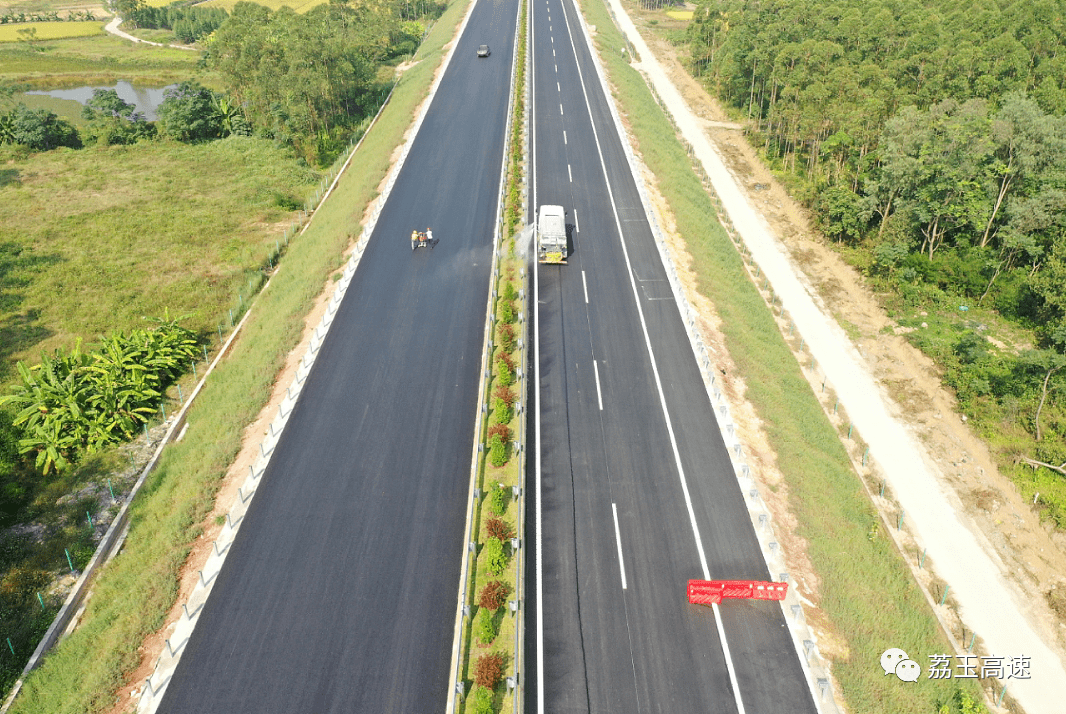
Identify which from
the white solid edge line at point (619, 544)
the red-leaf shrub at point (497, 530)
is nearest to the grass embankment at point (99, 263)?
the red-leaf shrub at point (497, 530)

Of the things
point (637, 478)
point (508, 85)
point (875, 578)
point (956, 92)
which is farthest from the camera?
point (508, 85)

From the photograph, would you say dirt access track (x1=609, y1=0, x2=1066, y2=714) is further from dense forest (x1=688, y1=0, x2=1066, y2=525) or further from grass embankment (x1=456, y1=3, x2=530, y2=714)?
grass embankment (x1=456, y1=3, x2=530, y2=714)

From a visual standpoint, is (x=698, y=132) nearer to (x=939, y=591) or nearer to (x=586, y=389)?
(x=586, y=389)

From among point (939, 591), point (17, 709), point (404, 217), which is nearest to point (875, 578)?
point (939, 591)

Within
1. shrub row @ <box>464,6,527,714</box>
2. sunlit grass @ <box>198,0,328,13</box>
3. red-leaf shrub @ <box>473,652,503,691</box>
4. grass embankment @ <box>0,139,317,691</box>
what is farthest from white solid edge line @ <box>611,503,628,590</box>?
sunlit grass @ <box>198,0,328,13</box>

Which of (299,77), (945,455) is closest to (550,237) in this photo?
(945,455)

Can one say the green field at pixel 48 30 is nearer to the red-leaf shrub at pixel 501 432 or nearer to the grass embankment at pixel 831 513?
the grass embankment at pixel 831 513
